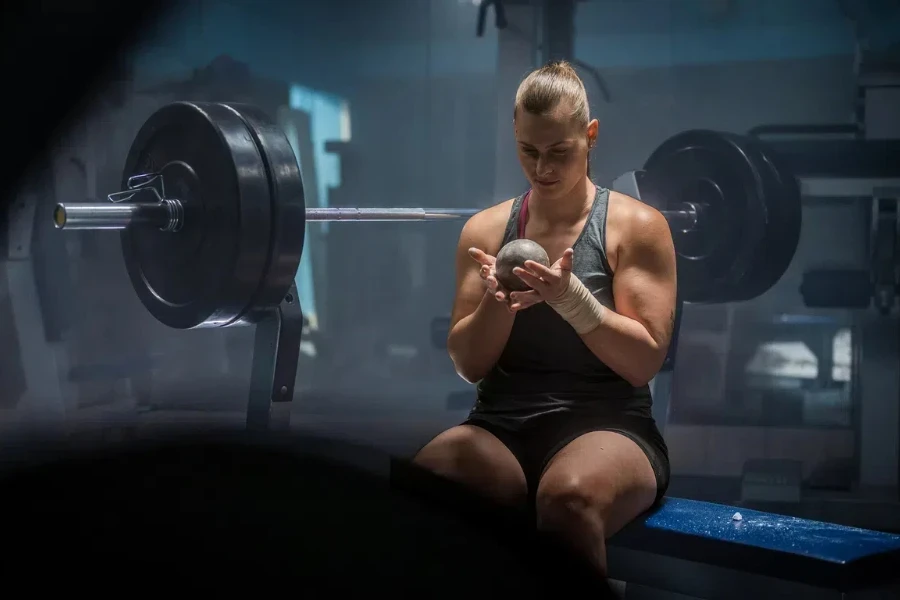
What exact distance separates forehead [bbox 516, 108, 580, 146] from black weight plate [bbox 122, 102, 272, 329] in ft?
2.33

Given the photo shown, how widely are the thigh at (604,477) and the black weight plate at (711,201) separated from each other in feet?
3.61

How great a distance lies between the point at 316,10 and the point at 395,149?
788mm

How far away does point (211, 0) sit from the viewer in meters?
4.45

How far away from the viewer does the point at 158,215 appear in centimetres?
209

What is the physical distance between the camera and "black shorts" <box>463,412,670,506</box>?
150 cm

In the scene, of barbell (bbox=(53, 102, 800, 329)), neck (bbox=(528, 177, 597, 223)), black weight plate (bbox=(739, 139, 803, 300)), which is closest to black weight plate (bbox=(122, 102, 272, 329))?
barbell (bbox=(53, 102, 800, 329))

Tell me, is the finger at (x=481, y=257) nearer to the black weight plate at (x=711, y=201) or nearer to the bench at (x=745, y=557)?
the bench at (x=745, y=557)

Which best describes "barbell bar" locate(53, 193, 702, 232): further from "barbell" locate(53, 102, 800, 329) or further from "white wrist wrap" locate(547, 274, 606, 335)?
"white wrist wrap" locate(547, 274, 606, 335)

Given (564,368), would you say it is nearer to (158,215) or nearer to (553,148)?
(553,148)

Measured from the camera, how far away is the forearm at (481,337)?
1507 millimetres

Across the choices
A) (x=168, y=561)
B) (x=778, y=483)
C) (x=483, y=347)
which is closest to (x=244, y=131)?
(x=483, y=347)

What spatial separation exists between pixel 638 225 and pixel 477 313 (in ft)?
0.97

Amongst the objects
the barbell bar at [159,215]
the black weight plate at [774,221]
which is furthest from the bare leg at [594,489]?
the black weight plate at [774,221]

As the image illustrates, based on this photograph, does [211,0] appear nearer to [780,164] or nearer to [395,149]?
[395,149]
